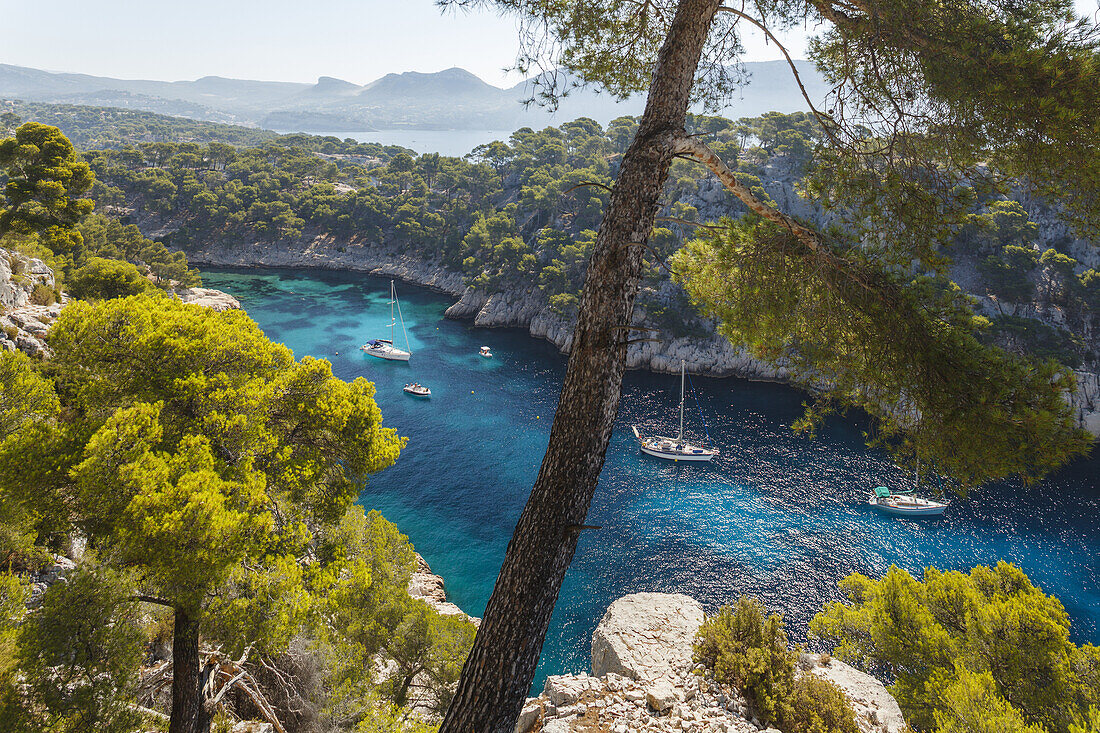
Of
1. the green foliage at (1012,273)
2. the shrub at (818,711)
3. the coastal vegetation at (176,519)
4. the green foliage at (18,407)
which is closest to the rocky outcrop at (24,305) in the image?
the green foliage at (18,407)

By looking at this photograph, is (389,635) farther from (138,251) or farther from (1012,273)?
(138,251)

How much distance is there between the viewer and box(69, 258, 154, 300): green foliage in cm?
1895

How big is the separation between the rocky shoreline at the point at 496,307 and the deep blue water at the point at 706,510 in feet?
7.79

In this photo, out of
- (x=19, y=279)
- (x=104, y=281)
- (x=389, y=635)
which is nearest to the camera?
(x=389, y=635)

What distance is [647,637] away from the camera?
9969 mm

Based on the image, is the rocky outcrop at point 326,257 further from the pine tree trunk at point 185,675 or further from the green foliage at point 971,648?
the pine tree trunk at point 185,675

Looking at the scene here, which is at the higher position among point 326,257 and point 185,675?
point 326,257

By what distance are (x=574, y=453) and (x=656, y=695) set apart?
6421 millimetres

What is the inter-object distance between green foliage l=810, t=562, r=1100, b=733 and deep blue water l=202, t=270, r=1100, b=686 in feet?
14.3

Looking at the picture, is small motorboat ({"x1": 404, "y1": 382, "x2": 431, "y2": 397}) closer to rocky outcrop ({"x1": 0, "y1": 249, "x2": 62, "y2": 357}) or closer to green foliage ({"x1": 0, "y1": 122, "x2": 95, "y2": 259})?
rocky outcrop ({"x1": 0, "y1": 249, "x2": 62, "y2": 357})

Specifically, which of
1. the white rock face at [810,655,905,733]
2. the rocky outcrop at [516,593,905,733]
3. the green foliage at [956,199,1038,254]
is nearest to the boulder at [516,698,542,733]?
the rocky outcrop at [516,593,905,733]

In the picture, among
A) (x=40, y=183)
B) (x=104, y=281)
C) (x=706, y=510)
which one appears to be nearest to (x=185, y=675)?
(x=706, y=510)

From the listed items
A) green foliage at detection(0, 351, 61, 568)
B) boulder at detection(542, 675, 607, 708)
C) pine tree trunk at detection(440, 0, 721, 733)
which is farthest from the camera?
boulder at detection(542, 675, 607, 708)

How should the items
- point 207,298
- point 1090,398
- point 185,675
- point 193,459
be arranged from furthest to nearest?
point 207,298
point 1090,398
point 185,675
point 193,459
